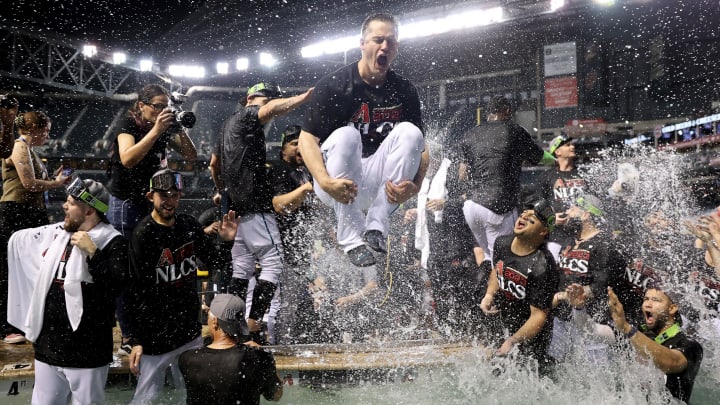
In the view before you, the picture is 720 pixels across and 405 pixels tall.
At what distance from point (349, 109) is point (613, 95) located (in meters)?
15.3

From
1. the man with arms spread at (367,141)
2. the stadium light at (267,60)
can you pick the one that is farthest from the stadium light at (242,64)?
the man with arms spread at (367,141)

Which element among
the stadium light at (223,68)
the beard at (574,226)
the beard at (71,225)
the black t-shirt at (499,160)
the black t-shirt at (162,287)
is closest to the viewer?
the beard at (71,225)

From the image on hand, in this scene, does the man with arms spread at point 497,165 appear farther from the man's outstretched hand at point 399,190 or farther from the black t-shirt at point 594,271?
the man's outstretched hand at point 399,190

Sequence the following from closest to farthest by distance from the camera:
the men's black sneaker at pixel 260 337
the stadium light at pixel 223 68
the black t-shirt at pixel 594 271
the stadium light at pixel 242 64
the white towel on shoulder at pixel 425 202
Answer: the men's black sneaker at pixel 260 337
the black t-shirt at pixel 594 271
the white towel on shoulder at pixel 425 202
the stadium light at pixel 242 64
the stadium light at pixel 223 68

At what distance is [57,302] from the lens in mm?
3488

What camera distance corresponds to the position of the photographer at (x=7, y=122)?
3867mm

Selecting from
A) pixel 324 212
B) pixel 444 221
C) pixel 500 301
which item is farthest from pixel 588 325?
pixel 324 212

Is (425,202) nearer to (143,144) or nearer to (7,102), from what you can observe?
(143,144)

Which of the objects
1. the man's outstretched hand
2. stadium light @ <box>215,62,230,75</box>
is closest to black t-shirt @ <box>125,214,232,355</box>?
the man's outstretched hand

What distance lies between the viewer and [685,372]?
3.85 meters

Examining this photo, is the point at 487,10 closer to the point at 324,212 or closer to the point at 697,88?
the point at 697,88

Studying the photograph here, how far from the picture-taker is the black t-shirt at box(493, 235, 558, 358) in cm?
418

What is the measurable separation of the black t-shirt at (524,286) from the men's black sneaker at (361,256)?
1.62m

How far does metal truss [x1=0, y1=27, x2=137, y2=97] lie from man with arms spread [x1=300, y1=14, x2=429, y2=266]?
14066 millimetres
